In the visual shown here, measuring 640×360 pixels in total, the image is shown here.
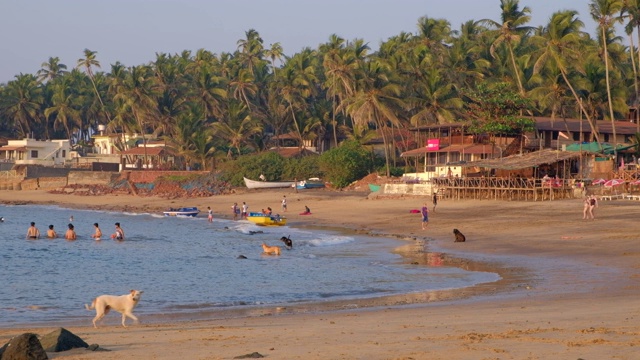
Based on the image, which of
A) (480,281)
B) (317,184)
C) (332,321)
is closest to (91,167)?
(317,184)

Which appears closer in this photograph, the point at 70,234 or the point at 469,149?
the point at 70,234

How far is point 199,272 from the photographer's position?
28562mm

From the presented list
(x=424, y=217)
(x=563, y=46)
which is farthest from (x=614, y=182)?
(x=563, y=46)

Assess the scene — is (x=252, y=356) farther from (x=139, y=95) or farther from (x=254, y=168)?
(x=139, y=95)

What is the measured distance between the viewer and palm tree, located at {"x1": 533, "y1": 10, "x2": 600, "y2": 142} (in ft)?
201

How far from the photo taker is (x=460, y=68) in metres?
75.9

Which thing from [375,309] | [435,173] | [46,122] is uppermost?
[46,122]

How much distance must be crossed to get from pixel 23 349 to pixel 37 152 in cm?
9409

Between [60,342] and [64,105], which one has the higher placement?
[64,105]

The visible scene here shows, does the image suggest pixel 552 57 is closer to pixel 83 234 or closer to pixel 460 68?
pixel 460 68

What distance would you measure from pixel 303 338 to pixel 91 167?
83.1 metres

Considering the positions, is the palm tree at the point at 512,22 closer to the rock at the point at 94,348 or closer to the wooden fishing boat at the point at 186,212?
the wooden fishing boat at the point at 186,212

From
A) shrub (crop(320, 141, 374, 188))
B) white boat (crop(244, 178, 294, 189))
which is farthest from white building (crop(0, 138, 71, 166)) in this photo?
shrub (crop(320, 141, 374, 188))

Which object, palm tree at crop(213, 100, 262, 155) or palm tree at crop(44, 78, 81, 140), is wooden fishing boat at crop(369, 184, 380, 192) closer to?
palm tree at crop(213, 100, 262, 155)
